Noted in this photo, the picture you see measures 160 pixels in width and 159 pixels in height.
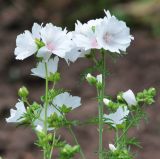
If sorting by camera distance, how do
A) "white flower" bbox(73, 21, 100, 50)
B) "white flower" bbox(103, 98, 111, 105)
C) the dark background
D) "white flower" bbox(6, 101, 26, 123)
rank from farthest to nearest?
the dark background < "white flower" bbox(103, 98, 111, 105) < "white flower" bbox(6, 101, 26, 123) < "white flower" bbox(73, 21, 100, 50)

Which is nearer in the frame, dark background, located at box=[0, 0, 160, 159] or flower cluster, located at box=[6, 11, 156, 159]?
flower cluster, located at box=[6, 11, 156, 159]

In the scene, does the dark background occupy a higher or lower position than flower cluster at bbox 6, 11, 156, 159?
higher

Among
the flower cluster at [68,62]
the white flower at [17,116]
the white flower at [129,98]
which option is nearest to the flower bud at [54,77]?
the flower cluster at [68,62]

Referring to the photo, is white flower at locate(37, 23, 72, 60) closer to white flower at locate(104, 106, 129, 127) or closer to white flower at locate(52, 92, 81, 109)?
white flower at locate(52, 92, 81, 109)

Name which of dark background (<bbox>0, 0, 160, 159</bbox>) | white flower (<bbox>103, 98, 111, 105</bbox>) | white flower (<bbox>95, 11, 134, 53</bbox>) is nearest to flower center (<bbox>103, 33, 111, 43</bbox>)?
white flower (<bbox>95, 11, 134, 53</bbox>)

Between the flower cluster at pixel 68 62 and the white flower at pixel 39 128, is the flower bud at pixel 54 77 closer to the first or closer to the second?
the flower cluster at pixel 68 62

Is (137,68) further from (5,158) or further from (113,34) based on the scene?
(113,34)

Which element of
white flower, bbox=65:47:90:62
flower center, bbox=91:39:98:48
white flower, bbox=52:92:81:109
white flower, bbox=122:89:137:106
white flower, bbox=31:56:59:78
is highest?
flower center, bbox=91:39:98:48

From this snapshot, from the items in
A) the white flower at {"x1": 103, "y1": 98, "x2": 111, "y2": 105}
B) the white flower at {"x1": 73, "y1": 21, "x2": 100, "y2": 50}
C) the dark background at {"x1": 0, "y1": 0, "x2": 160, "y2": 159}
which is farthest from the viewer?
the dark background at {"x1": 0, "y1": 0, "x2": 160, "y2": 159}
